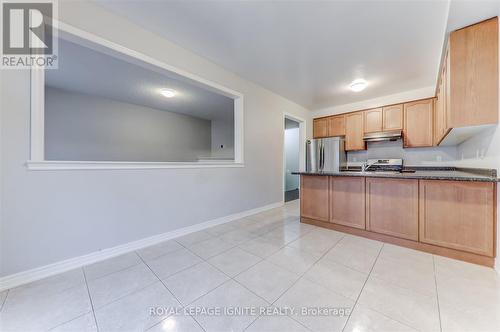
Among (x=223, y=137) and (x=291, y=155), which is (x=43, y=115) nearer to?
(x=223, y=137)

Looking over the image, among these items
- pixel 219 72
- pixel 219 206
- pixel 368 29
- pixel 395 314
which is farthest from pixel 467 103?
pixel 219 206

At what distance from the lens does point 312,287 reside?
1508 millimetres

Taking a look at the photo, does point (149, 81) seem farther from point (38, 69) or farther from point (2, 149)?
point (2, 149)

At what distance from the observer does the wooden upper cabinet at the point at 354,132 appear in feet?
14.9

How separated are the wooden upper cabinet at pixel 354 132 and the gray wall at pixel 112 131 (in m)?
4.79

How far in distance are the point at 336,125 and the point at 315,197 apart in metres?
2.79

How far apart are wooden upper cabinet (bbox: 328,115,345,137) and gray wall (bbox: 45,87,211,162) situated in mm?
4374

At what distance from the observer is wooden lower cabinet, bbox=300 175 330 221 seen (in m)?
2.87

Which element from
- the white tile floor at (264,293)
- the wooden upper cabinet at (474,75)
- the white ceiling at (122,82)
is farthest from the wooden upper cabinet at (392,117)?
the white ceiling at (122,82)

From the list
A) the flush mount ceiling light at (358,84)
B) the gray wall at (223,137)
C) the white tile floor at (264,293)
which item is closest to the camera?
the white tile floor at (264,293)

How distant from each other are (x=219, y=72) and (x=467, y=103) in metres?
3.03

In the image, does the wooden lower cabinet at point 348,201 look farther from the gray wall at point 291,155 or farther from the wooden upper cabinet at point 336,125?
the gray wall at point 291,155

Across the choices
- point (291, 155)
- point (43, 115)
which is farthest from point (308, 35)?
point (291, 155)

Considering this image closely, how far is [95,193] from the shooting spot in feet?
6.46
